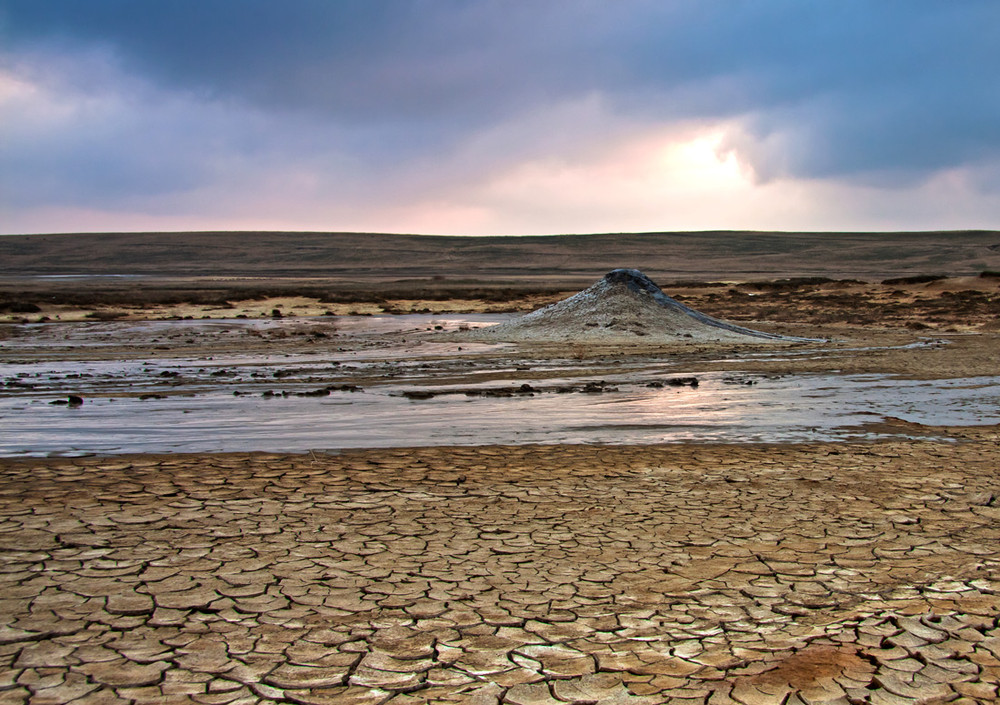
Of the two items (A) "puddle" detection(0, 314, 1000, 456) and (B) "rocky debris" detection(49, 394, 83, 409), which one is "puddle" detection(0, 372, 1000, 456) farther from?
(B) "rocky debris" detection(49, 394, 83, 409)

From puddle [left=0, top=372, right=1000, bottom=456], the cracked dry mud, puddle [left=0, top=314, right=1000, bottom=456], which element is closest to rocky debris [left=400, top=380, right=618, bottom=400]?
puddle [left=0, top=314, right=1000, bottom=456]

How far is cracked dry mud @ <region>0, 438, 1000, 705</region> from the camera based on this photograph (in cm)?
386

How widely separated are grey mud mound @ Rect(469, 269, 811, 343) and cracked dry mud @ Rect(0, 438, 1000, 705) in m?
16.1

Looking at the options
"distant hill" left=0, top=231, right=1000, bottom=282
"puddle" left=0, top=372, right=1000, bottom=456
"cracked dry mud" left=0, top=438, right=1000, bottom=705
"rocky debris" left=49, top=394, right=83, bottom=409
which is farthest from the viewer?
"distant hill" left=0, top=231, right=1000, bottom=282

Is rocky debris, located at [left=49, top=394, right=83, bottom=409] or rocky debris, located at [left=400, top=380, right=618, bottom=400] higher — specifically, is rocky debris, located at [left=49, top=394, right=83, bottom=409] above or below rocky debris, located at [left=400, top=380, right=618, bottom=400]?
above

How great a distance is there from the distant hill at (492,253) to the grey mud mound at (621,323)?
169 feet

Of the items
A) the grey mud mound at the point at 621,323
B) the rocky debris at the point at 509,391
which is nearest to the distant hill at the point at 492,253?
the grey mud mound at the point at 621,323

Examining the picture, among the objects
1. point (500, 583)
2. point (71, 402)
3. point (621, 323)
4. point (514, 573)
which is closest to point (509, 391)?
point (71, 402)

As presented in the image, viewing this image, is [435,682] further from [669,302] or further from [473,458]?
[669,302]

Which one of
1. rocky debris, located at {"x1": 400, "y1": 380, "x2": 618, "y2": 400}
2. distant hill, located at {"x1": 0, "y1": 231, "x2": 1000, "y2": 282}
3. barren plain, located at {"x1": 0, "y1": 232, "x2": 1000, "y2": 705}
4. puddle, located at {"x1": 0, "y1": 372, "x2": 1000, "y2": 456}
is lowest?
rocky debris, located at {"x1": 400, "y1": 380, "x2": 618, "y2": 400}

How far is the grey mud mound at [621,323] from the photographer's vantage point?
24.2 metres

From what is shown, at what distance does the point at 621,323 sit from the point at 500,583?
20.2m

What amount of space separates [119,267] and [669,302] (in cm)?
7561

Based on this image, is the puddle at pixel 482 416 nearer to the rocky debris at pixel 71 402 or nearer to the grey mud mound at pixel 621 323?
the rocky debris at pixel 71 402
